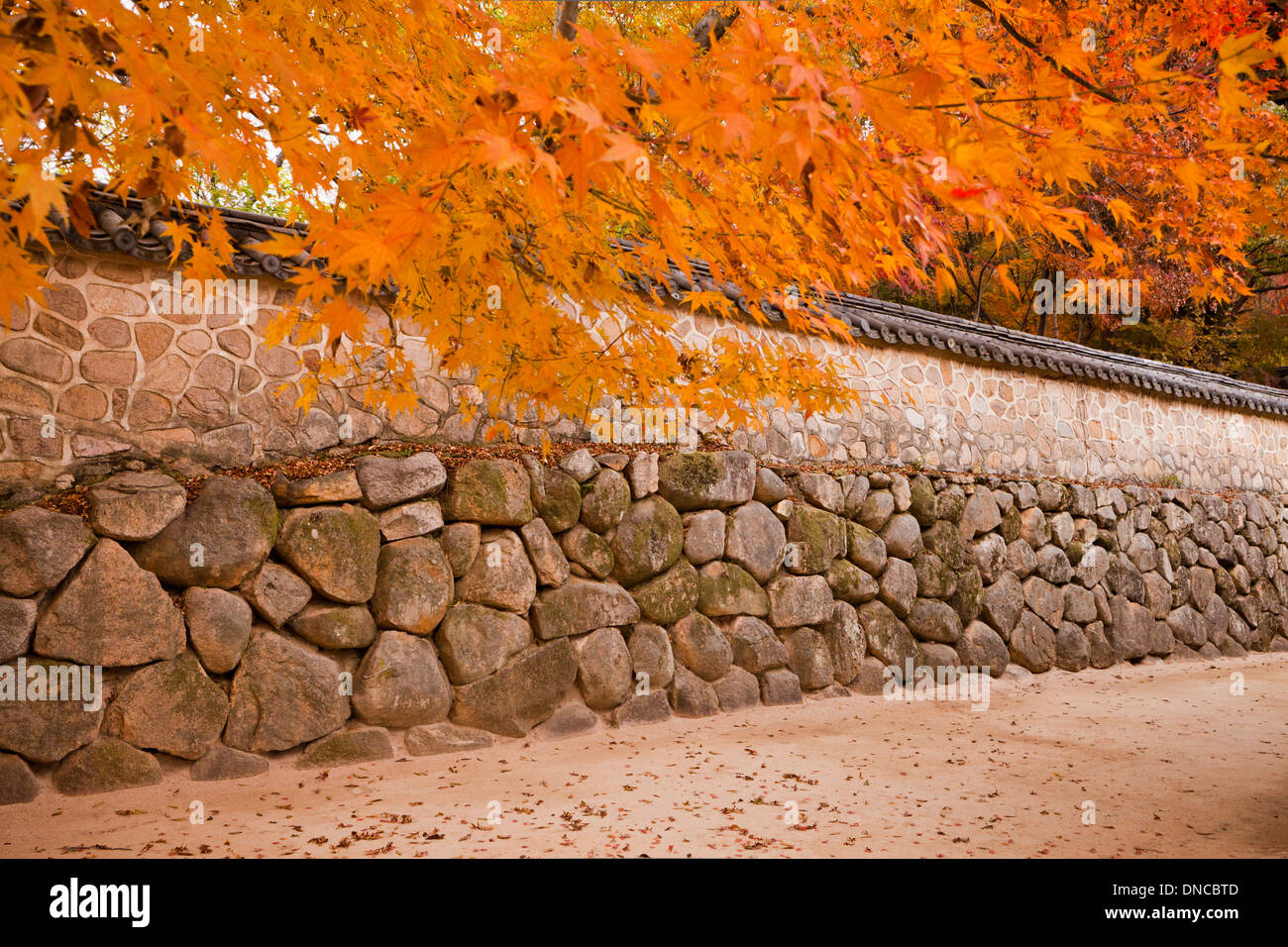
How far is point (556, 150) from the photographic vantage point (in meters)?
2.23

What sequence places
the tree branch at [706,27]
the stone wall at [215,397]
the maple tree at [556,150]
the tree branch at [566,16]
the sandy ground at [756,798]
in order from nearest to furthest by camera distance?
the maple tree at [556,150] → the sandy ground at [756,798] → the stone wall at [215,397] → the tree branch at [566,16] → the tree branch at [706,27]

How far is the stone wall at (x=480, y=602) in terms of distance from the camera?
3.88m

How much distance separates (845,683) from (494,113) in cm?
544

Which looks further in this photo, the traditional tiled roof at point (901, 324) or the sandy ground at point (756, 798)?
the traditional tiled roof at point (901, 324)

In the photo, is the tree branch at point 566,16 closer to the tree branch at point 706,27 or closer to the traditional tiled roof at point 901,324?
the tree branch at point 706,27

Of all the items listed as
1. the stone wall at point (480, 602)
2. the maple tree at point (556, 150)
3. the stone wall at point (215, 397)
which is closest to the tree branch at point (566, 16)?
the maple tree at point (556, 150)

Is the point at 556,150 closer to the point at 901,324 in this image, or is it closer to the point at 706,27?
the point at 706,27

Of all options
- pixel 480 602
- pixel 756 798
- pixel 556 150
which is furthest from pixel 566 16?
pixel 756 798

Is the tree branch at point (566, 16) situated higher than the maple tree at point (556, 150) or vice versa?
the tree branch at point (566, 16)

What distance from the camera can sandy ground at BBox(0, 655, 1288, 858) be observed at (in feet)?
11.1

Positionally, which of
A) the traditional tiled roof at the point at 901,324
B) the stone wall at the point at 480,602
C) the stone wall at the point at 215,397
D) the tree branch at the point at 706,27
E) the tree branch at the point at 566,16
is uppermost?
the tree branch at the point at 706,27

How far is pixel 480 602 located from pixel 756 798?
6.36 feet

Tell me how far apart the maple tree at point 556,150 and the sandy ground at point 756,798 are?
185 cm

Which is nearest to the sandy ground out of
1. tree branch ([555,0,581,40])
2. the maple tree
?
the maple tree
